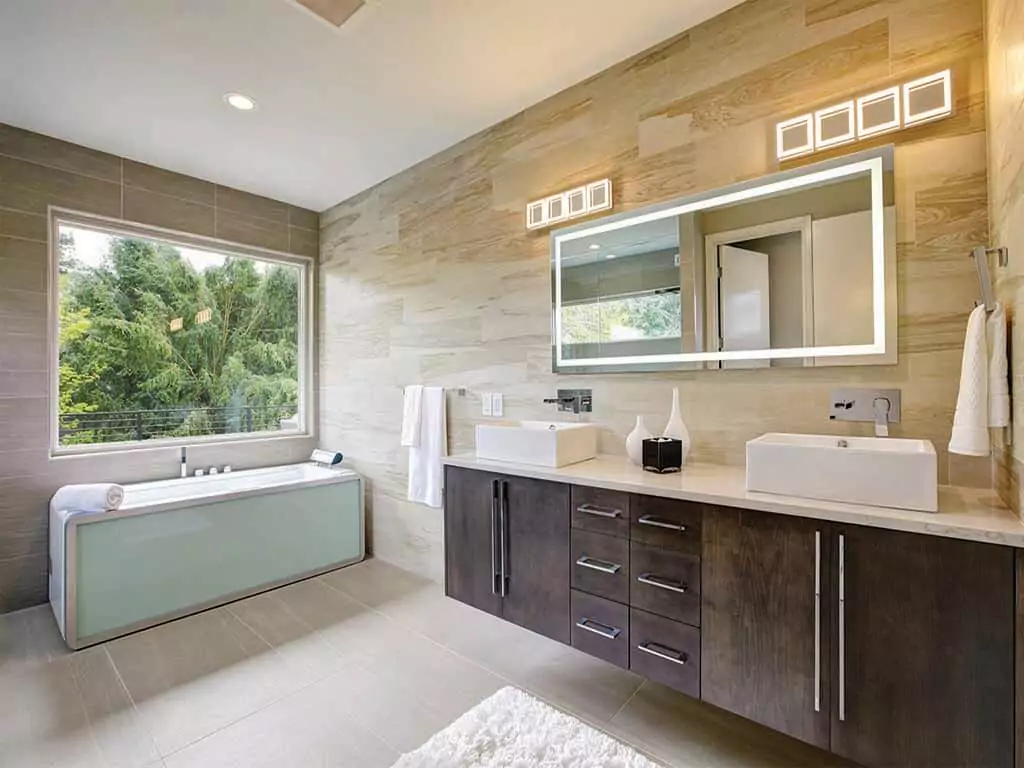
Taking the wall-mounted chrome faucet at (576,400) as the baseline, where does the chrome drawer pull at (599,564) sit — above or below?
below

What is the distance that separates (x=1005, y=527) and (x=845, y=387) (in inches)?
26.9

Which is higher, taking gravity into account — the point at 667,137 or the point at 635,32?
the point at 635,32

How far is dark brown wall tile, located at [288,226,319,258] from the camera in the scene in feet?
13.2

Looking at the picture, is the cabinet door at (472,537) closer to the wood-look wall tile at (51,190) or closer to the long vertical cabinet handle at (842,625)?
the long vertical cabinet handle at (842,625)

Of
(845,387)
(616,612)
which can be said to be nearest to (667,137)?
(845,387)

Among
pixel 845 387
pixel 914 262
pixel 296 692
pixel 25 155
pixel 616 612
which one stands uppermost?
pixel 25 155

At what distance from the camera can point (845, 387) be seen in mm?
1736

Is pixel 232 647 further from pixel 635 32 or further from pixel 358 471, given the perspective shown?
pixel 635 32

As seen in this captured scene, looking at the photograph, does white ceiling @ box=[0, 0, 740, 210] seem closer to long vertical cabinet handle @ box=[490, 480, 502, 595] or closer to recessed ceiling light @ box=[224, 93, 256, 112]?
recessed ceiling light @ box=[224, 93, 256, 112]

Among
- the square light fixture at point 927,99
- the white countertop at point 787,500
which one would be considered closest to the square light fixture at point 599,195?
the square light fixture at point 927,99

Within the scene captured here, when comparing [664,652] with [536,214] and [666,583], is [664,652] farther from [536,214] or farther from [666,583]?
[536,214]

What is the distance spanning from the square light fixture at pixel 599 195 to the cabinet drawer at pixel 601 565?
1490 mm

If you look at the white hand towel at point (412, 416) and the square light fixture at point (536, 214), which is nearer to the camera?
the square light fixture at point (536, 214)

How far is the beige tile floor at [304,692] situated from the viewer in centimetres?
173
